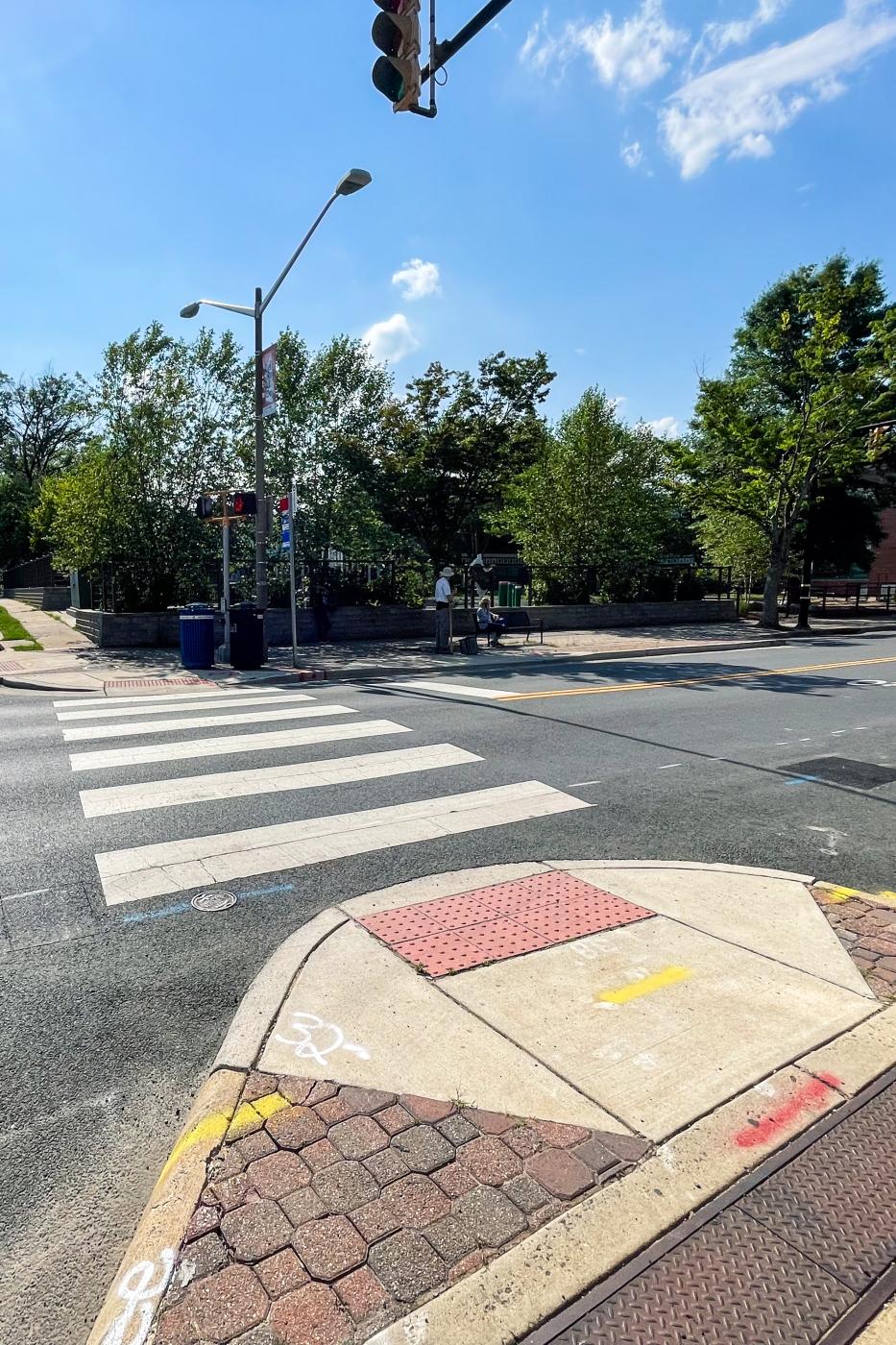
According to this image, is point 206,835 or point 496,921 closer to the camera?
point 496,921

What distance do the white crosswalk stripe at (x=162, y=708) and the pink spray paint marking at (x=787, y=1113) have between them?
29.9 ft

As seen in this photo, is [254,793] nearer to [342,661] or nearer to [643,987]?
[643,987]

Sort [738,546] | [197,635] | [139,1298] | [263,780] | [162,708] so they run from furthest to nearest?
1. [738,546]
2. [197,635]
3. [162,708]
4. [263,780]
5. [139,1298]

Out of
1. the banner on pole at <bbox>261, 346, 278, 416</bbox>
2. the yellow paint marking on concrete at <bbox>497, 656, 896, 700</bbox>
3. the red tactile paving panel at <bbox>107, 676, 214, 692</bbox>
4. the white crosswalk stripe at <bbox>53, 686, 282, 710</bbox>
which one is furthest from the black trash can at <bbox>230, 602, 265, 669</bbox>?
the yellow paint marking on concrete at <bbox>497, 656, 896, 700</bbox>

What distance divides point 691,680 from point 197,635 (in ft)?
30.6

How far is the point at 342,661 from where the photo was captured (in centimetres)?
1653

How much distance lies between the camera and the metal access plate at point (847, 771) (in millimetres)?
7402

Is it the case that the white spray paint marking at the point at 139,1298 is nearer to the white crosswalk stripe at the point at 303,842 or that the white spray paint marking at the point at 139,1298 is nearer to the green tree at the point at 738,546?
the white crosswalk stripe at the point at 303,842

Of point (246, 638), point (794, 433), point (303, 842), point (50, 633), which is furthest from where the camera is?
point (794, 433)

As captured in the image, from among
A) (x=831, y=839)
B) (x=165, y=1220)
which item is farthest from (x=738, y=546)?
(x=165, y=1220)

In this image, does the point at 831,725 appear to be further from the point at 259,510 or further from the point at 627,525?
the point at 627,525

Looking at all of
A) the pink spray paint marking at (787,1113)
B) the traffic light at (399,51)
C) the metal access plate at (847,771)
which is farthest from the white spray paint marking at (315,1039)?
the traffic light at (399,51)

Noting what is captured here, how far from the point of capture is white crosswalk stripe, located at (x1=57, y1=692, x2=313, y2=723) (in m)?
10.3

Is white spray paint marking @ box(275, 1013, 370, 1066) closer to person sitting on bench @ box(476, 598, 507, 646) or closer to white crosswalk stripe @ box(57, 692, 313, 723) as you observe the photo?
white crosswalk stripe @ box(57, 692, 313, 723)
